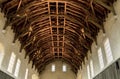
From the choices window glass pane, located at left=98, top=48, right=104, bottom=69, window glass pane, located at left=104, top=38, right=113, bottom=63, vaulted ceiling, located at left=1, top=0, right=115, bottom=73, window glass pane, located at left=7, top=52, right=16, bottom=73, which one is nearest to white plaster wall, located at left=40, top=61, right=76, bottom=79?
vaulted ceiling, located at left=1, top=0, right=115, bottom=73

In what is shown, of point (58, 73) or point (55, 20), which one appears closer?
point (55, 20)

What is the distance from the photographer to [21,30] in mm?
13102

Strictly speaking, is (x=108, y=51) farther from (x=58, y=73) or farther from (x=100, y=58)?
(x=58, y=73)

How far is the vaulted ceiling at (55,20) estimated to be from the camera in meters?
11.1

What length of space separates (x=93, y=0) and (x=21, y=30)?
6.71 metres

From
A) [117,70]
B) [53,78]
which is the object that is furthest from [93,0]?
[53,78]

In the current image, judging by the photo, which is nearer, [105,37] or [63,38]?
[105,37]

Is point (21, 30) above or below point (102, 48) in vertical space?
above

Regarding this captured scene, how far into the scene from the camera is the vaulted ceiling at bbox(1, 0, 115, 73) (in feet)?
36.5

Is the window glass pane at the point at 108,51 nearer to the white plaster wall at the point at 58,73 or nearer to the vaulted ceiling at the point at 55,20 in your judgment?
the vaulted ceiling at the point at 55,20

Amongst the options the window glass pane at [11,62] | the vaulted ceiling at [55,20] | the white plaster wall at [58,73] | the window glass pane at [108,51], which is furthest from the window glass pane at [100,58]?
the white plaster wall at [58,73]

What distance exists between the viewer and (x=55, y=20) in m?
15.2

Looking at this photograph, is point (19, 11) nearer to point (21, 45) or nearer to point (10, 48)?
point (10, 48)

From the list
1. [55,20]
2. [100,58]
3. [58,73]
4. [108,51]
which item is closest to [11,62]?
[55,20]
